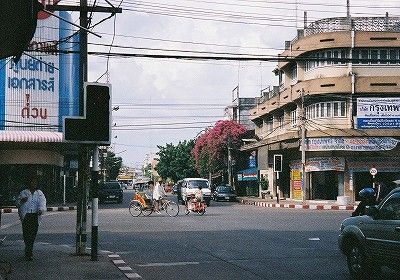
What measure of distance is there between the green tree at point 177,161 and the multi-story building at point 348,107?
49.0 meters

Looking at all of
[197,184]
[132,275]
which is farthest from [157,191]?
[132,275]

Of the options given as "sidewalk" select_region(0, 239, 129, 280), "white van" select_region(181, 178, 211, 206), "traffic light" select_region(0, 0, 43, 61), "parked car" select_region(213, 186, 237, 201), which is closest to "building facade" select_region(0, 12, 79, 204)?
"white van" select_region(181, 178, 211, 206)

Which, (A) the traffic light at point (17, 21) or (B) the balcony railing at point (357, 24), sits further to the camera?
(B) the balcony railing at point (357, 24)

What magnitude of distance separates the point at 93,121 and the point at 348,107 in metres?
34.1

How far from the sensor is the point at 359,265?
10430 millimetres

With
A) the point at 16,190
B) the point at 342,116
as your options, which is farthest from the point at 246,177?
the point at 16,190

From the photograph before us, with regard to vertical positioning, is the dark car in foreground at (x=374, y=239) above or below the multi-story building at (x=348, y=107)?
below

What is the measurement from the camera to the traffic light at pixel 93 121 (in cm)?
1286

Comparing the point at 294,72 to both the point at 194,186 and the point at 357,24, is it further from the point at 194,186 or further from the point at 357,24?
the point at 194,186

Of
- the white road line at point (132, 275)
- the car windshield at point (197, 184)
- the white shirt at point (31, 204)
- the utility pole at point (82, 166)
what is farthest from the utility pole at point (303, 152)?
the white road line at point (132, 275)

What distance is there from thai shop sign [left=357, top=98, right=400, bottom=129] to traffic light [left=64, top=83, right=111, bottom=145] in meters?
33.4

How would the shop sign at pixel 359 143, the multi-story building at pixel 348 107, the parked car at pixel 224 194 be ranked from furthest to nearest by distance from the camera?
the parked car at pixel 224 194 < the multi-story building at pixel 348 107 < the shop sign at pixel 359 143

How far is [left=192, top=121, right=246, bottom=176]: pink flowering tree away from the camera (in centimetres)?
6556

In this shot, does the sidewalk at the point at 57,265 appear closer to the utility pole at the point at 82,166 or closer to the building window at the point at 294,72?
the utility pole at the point at 82,166
